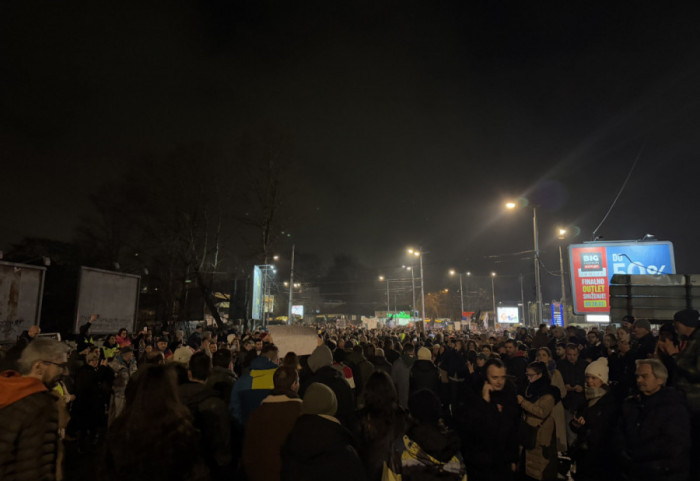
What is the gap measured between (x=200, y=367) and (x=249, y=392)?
65cm

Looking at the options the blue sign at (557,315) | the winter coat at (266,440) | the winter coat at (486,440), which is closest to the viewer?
the winter coat at (266,440)

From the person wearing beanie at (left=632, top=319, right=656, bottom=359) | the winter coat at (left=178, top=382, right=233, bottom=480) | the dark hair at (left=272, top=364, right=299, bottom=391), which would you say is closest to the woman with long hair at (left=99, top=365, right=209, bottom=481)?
the dark hair at (left=272, top=364, right=299, bottom=391)

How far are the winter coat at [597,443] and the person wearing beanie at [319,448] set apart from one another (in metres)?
3.26

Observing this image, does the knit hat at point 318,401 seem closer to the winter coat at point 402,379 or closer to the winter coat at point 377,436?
the winter coat at point 377,436

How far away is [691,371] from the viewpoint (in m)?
4.73

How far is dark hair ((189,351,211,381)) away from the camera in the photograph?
4734mm

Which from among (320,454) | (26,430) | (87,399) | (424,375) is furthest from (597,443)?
(87,399)

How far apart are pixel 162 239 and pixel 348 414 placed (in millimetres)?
25292

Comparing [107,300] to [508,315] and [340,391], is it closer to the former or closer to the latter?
[340,391]

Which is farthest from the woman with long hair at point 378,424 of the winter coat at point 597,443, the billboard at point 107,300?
the billboard at point 107,300

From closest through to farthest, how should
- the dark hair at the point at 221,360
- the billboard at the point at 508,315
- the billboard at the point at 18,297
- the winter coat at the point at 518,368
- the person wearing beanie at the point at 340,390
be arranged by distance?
the person wearing beanie at the point at 340,390, the dark hair at the point at 221,360, the winter coat at the point at 518,368, the billboard at the point at 18,297, the billboard at the point at 508,315

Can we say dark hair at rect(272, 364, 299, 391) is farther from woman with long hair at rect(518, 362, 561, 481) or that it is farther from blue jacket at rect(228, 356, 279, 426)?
woman with long hair at rect(518, 362, 561, 481)

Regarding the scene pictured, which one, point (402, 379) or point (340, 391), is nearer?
point (340, 391)

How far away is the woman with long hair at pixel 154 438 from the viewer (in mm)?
2631
